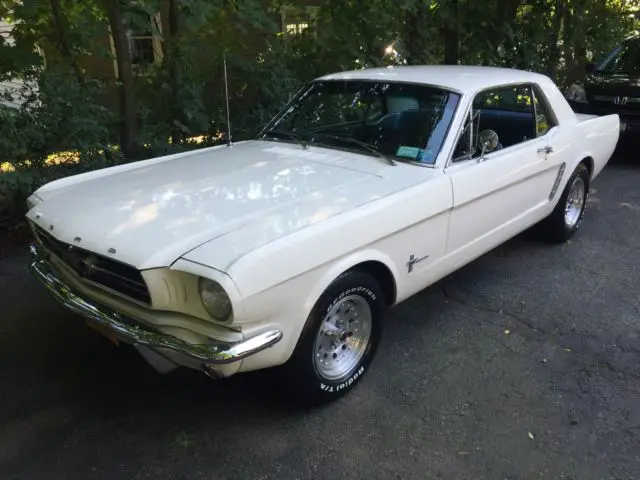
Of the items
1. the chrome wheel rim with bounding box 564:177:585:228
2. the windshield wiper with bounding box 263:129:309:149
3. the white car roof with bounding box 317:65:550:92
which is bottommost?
the chrome wheel rim with bounding box 564:177:585:228

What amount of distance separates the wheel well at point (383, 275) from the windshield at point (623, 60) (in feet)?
23.9

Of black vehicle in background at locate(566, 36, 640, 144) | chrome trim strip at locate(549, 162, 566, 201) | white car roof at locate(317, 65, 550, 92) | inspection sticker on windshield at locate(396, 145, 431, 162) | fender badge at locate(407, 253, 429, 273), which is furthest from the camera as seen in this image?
black vehicle in background at locate(566, 36, 640, 144)

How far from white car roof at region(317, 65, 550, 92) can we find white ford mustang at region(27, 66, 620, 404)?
0.06ft

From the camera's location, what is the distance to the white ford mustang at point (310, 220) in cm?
243

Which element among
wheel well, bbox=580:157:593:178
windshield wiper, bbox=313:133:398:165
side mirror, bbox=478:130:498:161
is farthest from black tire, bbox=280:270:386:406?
wheel well, bbox=580:157:593:178

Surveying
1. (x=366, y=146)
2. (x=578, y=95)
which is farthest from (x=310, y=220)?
(x=578, y=95)

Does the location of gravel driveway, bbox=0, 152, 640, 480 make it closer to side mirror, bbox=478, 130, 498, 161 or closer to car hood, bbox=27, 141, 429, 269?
car hood, bbox=27, 141, 429, 269

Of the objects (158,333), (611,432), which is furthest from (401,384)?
(158,333)

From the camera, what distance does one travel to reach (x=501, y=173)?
3.86 metres

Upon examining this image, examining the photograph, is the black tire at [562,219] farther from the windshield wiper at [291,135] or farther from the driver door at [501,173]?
the windshield wiper at [291,135]

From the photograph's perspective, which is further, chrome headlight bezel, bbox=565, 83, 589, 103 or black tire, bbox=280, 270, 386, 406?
chrome headlight bezel, bbox=565, 83, 589, 103

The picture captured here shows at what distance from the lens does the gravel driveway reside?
260 cm

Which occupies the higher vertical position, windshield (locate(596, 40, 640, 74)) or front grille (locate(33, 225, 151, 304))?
windshield (locate(596, 40, 640, 74))

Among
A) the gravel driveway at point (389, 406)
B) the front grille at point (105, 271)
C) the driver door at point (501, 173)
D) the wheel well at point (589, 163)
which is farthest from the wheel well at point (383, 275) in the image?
the wheel well at point (589, 163)
